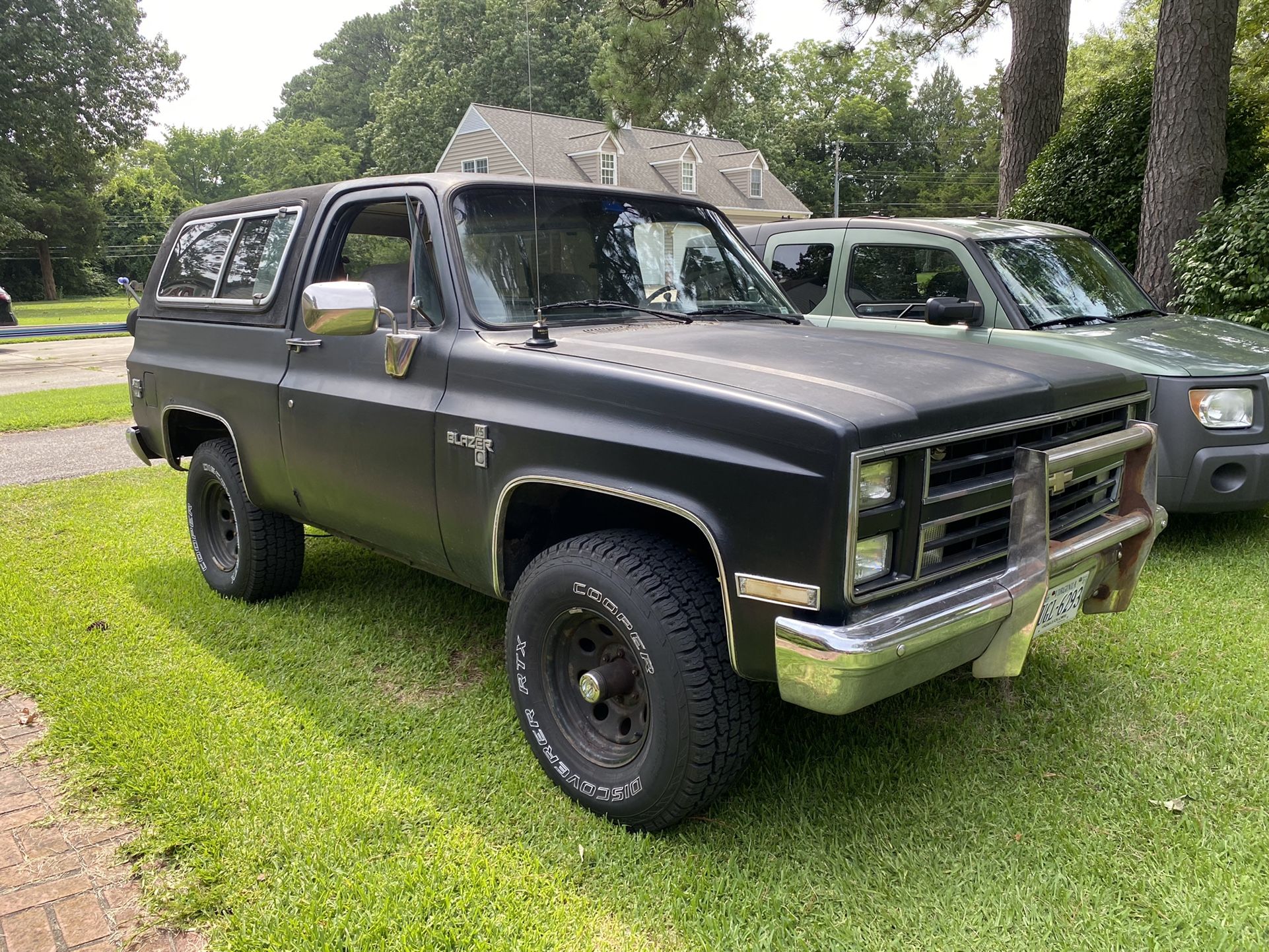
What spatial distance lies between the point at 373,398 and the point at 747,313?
1618mm

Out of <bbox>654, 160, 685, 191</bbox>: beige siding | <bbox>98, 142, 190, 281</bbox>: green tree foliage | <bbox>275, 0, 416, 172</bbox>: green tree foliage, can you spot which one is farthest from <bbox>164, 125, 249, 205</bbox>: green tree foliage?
<bbox>654, 160, 685, 191</bbox>: beige siding

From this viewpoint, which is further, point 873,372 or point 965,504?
point 873,372

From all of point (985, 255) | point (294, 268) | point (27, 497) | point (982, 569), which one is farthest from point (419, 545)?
point (27, 497)

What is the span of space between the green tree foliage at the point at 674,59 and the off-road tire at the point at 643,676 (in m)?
11.0

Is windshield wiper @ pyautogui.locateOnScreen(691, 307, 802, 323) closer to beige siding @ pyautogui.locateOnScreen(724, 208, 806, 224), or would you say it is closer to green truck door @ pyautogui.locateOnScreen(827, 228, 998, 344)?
green truck door @ pyautogui.locateOnScreen(827, 228, 998, 344)

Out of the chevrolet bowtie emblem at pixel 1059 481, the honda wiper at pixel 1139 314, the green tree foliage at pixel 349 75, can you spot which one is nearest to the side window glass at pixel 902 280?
the honda wiper at pixel 1139 314

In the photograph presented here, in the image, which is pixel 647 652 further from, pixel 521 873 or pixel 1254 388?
pixel 1254 388

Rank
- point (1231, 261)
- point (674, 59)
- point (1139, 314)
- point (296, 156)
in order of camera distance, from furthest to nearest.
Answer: point (296, 156)
point (674, 59)
point (1231, 261)
point (1139, 314)

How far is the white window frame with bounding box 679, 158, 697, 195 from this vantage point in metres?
36.8

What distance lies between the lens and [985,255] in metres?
5.86

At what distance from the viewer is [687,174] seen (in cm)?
3709

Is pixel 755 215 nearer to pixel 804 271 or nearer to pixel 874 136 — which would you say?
pixel 874 136

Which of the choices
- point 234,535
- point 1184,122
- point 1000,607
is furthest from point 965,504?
point 1184,122

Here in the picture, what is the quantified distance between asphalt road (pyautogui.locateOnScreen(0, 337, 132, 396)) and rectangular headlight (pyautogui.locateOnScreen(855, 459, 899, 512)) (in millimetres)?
11754
